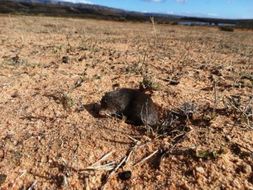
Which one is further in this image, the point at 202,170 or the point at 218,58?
the point at 218,58

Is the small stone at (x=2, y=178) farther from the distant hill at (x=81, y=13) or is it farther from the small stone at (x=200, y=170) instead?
the distant hill at (x=81, y=13)

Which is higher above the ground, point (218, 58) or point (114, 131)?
point (114, 131)

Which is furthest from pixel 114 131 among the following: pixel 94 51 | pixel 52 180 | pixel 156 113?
pixel 94 51

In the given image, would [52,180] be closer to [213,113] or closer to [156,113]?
[156,113]

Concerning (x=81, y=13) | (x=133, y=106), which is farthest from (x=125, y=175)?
(x=81, y=13)

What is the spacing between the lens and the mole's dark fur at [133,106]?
13.1 feet

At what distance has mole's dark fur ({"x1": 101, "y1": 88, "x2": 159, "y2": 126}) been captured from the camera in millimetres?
4008

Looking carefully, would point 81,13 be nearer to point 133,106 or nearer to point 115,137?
point 133,106

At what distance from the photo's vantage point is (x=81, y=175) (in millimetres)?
3375

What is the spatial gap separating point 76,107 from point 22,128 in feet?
2.28

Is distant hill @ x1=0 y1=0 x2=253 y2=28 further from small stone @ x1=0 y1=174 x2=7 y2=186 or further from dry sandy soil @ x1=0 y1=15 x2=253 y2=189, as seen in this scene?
small stone @ x1=0 y1=174 x2=7 y2=186

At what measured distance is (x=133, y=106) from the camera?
414 cm

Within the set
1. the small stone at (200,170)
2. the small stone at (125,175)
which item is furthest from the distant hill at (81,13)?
the small stone at (200,170)

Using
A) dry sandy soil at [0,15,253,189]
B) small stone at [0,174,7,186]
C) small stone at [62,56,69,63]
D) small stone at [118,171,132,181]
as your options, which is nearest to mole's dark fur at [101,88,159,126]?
dry sandy soil at [0,15,253,189]
